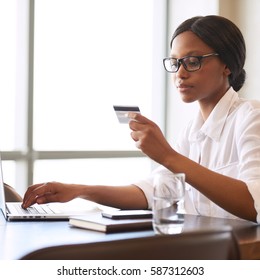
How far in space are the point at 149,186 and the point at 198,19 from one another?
71 centimetres

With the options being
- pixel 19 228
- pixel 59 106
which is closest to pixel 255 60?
pixel 59 106

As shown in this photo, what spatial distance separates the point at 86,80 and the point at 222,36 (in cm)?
220

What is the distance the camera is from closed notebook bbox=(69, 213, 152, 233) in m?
1.30

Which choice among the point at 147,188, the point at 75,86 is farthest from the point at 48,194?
the point at 75,86

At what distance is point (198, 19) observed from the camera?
2090 mm

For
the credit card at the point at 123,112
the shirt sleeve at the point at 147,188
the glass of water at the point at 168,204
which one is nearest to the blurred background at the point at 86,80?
the shirt sleeve at the point at 147,188

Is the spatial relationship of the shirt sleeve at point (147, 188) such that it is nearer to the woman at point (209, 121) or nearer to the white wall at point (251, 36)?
the woman at point (209, 121)

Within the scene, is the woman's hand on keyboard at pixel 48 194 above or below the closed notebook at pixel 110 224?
below

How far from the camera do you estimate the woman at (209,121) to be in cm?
185

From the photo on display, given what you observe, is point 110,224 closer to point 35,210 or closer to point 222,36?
point 35,210

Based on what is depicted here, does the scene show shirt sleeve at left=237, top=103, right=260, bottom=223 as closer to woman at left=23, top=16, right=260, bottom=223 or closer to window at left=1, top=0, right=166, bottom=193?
woman at left=23, top=16, right=260, bottom=223

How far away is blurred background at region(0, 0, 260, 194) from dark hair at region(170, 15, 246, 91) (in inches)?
63.4

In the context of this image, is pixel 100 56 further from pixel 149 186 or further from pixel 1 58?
pixel 149 186

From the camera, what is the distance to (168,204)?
1.26m
